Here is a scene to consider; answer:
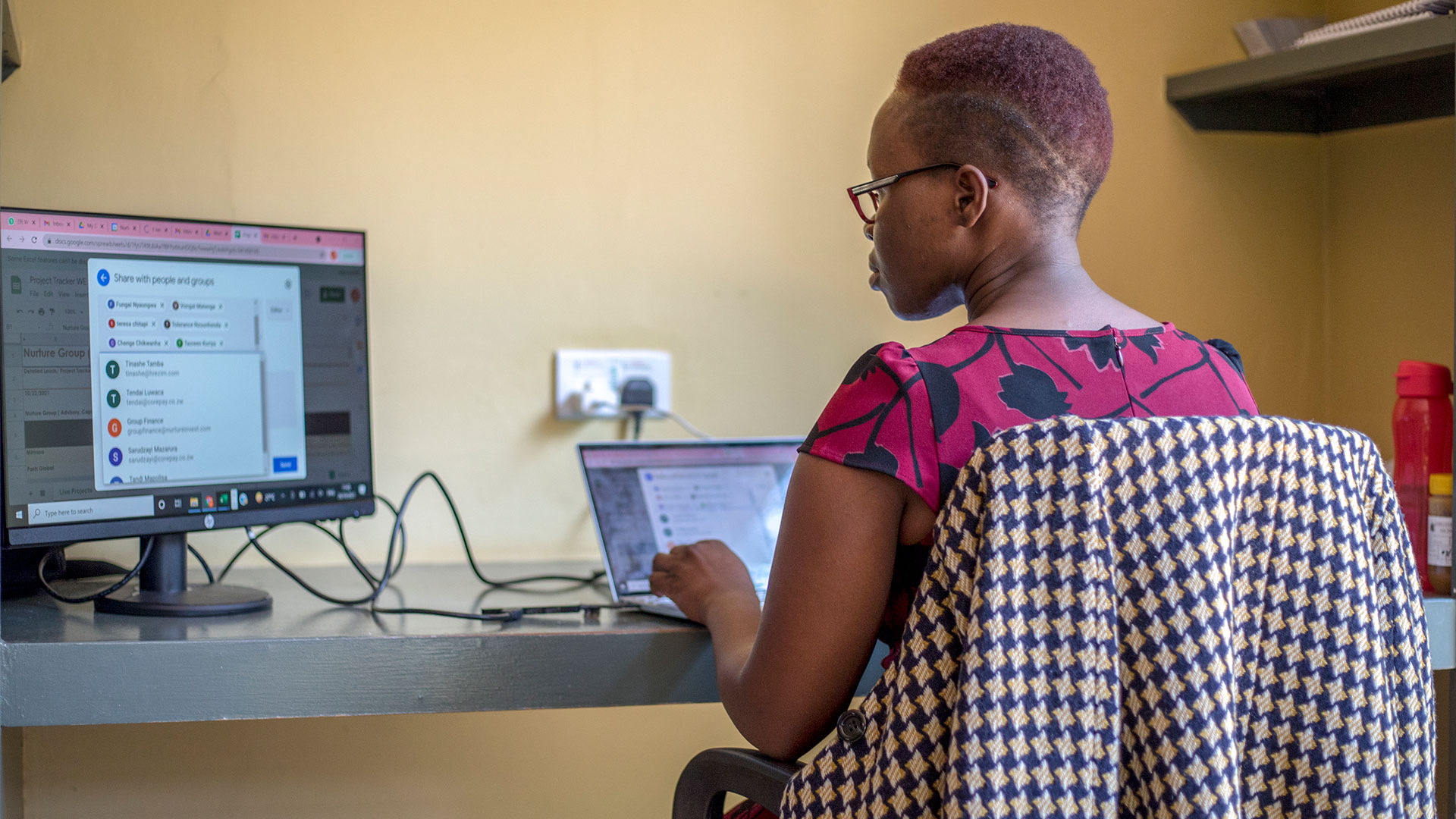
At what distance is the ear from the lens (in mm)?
887

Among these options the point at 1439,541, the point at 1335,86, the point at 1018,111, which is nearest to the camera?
the point at 1018,111

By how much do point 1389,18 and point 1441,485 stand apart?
2.06ft

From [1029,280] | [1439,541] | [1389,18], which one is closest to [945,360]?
[1029,280]

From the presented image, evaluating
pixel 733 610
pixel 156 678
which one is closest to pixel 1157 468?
pixel 733 610

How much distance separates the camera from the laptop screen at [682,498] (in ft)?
4.26

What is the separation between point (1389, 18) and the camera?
1.50m

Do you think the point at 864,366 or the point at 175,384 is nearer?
the point at 864,366

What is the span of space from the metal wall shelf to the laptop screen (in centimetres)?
92

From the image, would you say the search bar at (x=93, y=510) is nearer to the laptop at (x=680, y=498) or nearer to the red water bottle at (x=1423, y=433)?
the laptop at (x=680, y=498)

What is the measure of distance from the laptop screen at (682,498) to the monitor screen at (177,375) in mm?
295

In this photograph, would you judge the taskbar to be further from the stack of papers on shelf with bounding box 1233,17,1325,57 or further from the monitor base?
the stack of papers on shelf with bounding box 1233,17,1325,57

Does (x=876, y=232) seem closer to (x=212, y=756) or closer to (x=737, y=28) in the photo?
(x=737, y=28)

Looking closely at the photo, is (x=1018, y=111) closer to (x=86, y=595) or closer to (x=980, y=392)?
(x=980, y=392)

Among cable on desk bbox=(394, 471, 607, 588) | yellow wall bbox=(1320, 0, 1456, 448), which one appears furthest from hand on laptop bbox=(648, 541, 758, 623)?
yellow wall bbox=(1320, 0, 1456, 448)
